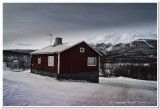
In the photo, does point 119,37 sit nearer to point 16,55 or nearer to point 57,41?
point 57,41

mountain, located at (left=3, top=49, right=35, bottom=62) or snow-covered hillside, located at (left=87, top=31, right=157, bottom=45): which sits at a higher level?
snow-covered hillside, located at (left=87, top=31, right=157, bottom=45)

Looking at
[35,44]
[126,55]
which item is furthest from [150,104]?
[35,44]

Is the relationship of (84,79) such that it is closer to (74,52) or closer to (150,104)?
(74,52)

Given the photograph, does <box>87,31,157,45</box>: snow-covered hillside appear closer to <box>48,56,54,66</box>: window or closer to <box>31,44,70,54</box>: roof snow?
<box>31,44,70,54</box>: roof snow

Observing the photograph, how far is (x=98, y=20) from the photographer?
181 inches

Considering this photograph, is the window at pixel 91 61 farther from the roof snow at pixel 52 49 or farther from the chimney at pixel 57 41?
the chimney at pixel 57 41

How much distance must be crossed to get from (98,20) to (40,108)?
1.99 m

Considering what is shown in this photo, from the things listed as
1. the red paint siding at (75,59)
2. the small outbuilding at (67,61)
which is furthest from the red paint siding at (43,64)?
the red paint siding at (75,59)

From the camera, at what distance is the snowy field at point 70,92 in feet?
14.5

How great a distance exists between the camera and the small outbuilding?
465 centimetres

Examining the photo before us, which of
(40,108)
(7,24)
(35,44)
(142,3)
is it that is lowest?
(40,108)

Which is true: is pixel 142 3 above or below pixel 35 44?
above

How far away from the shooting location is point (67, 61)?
4668 millimetres

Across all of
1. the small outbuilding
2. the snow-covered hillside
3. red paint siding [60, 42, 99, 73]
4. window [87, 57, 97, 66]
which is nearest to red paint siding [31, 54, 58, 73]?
the small outbuilding
